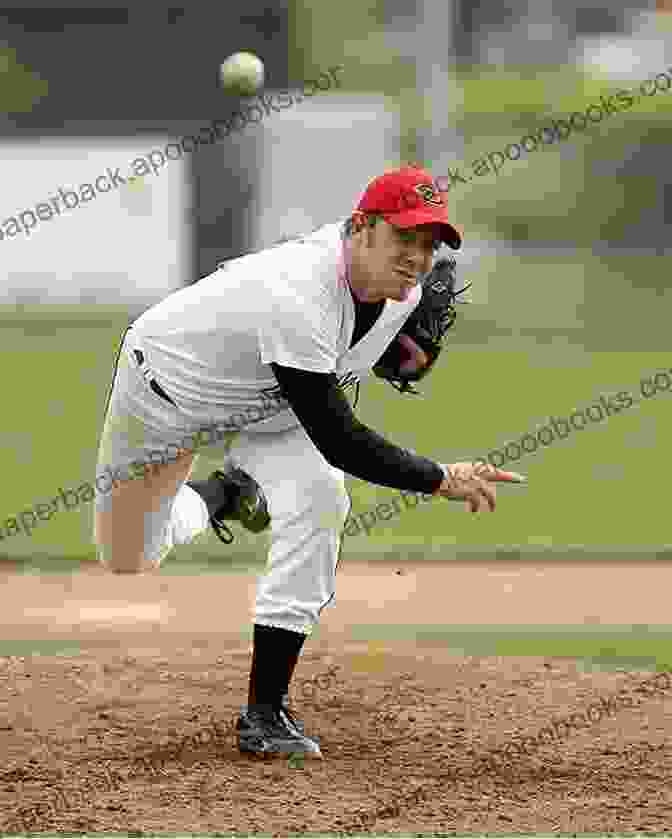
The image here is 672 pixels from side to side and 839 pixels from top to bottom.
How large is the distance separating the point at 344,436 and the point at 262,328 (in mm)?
409

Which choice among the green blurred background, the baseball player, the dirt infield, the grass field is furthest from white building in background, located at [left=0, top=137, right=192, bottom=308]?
the baseball player

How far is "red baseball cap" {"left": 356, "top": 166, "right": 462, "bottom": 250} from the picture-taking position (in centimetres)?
462

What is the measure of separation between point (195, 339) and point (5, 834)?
162 centimetres

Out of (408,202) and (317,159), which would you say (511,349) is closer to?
(317,159)

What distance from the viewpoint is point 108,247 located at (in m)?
21.2

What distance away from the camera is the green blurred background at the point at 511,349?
Result: 380 inches

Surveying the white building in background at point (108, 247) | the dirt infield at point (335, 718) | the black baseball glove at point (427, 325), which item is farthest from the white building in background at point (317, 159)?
the black baseball glove at point (427, 325)

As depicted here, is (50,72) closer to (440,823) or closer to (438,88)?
(438,88)

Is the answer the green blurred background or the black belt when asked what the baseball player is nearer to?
the black belt

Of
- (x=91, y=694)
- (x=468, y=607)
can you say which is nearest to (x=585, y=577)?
(x=468, y=607)

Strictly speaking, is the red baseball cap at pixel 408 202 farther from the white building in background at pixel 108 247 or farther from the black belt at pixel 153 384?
the white building in background at pixel 108 247

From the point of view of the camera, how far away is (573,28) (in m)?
29.0

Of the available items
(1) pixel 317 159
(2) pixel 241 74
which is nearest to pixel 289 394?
(2) pixel 241 74

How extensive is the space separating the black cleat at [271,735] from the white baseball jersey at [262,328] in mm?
925
